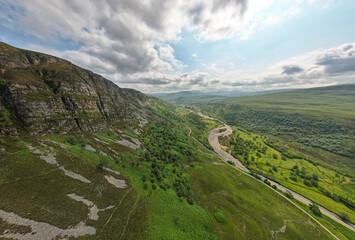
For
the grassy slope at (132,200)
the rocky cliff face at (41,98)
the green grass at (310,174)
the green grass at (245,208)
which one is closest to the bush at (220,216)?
the green grass at (245,208)

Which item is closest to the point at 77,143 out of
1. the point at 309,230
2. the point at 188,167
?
the point at 188,167

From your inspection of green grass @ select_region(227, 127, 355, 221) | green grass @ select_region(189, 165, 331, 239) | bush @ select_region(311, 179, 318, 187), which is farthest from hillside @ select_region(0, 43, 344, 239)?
bush @ select_region(311, 179, 318, 187)

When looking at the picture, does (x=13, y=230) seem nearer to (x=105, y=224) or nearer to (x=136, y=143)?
(x=105, y=224)

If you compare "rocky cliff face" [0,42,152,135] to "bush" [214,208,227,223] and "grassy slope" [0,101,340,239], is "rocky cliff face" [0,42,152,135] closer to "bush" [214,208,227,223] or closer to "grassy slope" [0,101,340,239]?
"grassy slope" [0,101,340,239]

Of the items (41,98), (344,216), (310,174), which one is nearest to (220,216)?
(344,216)

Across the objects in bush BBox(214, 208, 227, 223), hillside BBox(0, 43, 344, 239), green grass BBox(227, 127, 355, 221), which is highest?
hillside BBox(0, 43, 344, 239)
